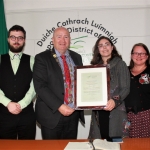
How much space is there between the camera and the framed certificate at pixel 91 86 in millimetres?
2215

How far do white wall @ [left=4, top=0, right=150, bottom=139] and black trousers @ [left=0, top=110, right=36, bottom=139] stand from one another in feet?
4.79

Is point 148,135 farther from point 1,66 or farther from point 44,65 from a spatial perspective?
point 1,66

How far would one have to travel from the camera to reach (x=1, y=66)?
2.58 meters

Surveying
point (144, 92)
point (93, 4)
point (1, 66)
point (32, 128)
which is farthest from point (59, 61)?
point (93, 4)

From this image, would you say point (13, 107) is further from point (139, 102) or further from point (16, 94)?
point (139, 102)

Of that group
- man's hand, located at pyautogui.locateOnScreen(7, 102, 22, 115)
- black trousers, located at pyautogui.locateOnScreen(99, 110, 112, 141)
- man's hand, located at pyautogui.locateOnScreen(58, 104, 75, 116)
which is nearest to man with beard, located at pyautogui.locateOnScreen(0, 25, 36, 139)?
man's hand, located at pyautogui.locateOnScreen(7, 102, 22, 115)

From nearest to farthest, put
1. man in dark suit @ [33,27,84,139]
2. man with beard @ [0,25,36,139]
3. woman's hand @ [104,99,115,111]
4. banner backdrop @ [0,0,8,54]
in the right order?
woman's hand @ [104,99,115,111], man in dark suit @ [33,27,84,139], man with beard @ [0,25,36,139], banner backdrop @ [0,0,8,54]

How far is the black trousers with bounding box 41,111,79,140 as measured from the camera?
2.43 meters

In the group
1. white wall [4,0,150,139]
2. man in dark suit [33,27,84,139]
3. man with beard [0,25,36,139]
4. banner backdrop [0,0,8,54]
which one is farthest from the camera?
white wall [4,0,150,139]

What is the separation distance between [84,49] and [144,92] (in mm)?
1662

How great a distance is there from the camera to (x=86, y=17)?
3887 mm

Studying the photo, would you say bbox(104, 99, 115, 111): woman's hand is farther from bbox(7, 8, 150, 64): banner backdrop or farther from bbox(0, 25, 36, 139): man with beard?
bbox(7, 8, 150, 64): banner backdrop

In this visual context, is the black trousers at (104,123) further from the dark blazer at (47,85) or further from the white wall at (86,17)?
the white wall at (86,17)

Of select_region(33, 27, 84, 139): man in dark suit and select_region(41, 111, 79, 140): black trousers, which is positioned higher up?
select_region(33, 27, 84, 139): man in dark suit
